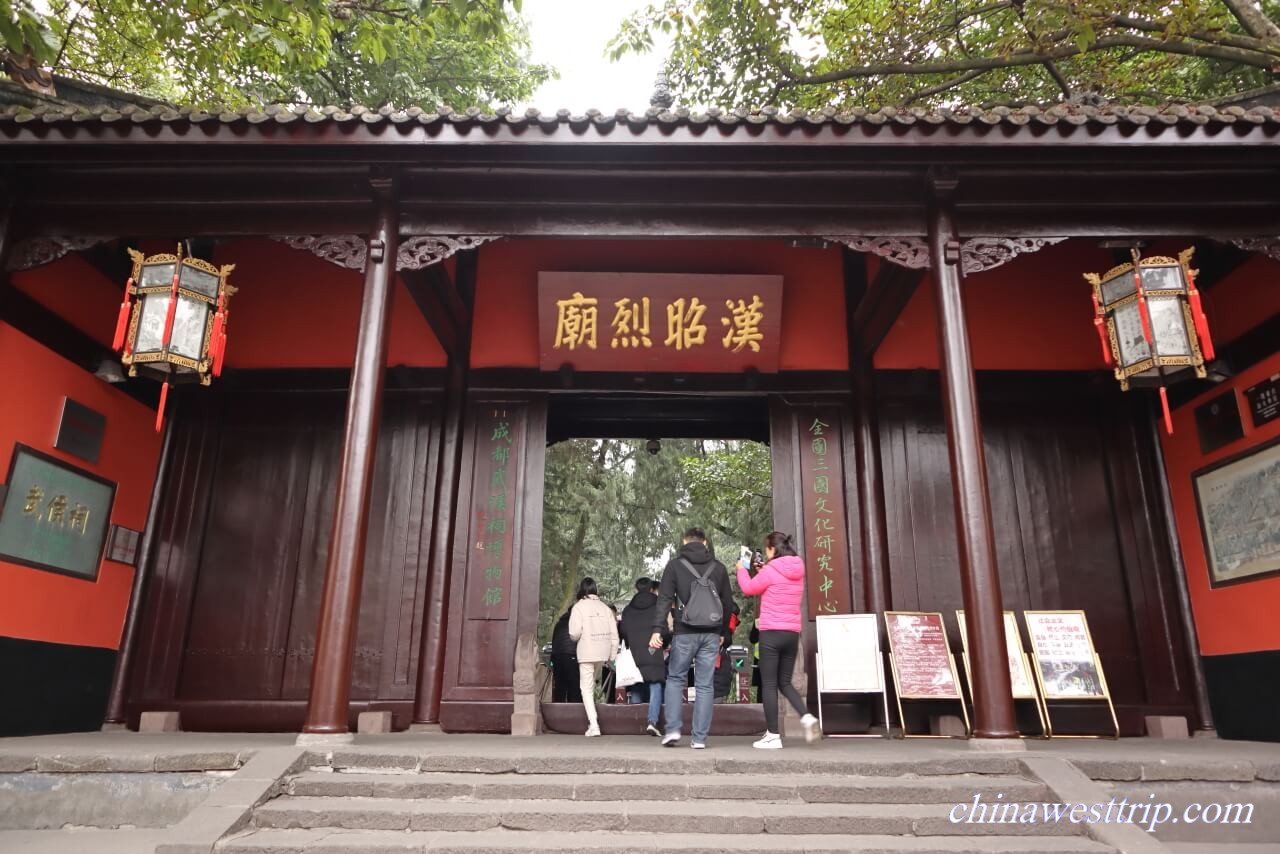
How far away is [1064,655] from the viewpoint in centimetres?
603

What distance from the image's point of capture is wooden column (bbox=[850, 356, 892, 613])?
6.47 metres

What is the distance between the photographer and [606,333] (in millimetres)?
6676

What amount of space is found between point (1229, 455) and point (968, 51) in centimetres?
583

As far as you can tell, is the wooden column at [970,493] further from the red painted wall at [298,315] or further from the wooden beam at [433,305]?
the red painted wall at [298,315]

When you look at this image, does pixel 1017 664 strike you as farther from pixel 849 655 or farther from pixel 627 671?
pixel 627 671

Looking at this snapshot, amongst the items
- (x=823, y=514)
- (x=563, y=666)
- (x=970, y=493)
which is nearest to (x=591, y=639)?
(x=563, y=666)

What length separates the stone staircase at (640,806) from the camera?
336cm

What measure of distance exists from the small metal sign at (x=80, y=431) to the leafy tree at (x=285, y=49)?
7.99ft

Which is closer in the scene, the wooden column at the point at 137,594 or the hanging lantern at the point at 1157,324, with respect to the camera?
the hanging lantern at the point at 1157,324

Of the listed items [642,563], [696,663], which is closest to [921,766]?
[696,663]

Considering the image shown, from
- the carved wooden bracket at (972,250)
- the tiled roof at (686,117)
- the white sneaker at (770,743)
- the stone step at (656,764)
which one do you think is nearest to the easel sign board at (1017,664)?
the white sneaker at (770,743)

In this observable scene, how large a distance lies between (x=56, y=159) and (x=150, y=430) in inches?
99.5

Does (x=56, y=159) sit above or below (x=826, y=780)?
above

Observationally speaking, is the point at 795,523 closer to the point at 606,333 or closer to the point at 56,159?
the point at 606,333
